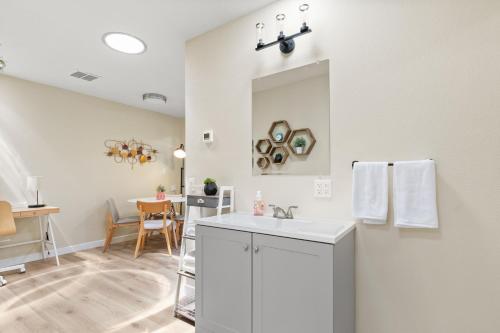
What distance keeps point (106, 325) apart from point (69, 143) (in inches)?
118

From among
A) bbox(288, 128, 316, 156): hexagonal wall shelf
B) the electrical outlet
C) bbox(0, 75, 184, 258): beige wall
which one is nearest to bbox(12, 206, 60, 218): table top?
bbox(0, 75, 184, 258): beige wall

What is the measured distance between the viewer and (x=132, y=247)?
4211 mm

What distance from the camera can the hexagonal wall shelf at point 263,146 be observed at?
1990 mm

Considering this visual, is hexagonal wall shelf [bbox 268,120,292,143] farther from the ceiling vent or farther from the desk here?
the desk

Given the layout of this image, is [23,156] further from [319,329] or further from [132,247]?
[319,329]

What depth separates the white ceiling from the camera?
6.59ft

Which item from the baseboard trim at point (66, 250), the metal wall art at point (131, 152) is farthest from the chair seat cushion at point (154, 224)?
the metal wall art at point (131, 152)

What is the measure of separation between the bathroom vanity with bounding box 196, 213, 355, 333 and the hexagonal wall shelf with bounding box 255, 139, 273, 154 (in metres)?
0.56

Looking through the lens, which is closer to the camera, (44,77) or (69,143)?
(44,77)

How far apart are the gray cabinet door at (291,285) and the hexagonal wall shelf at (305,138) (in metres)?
0.71

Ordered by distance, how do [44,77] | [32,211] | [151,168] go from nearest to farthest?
1. [32,211]
2. [44,77]
3. [151,168]

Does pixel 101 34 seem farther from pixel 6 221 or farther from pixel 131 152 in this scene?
pixel 131 152

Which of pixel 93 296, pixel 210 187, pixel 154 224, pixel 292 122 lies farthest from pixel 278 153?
pixel 154 224

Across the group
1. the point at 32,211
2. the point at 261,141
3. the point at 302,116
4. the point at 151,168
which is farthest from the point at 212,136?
the point at 151,168
